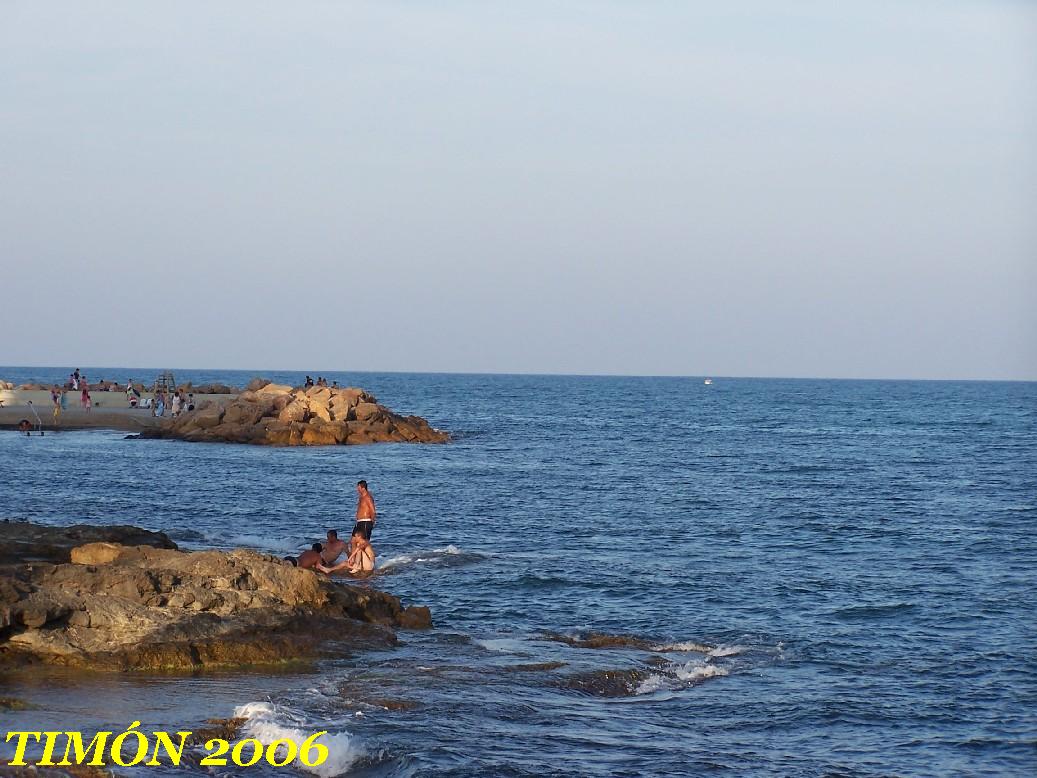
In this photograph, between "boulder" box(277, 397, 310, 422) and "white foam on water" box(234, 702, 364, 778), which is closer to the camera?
"white foam on water" box(234, 702, 364, 778)

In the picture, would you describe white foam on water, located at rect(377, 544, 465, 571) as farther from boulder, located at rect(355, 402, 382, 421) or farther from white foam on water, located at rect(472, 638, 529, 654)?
boulder, located at rect(355, 402, 382, 421)

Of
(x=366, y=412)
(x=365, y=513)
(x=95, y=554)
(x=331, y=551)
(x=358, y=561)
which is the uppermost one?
(x=366, y=412)

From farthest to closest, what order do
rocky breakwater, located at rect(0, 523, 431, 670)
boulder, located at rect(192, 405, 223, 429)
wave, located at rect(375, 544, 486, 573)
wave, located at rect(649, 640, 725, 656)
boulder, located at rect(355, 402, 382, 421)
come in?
boulder, located at rect(355, 402, 382, 421)
boulder, located at rect(192, 405, 223, 429)
wave, located at rect(375, 544, 486, 573)
wave, located at rect(649, 640, 725, 656)
rocky breakwater, located at rect(0, 523, 431, 670)

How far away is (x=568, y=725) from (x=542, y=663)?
2762mm

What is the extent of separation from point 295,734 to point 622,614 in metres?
9.19

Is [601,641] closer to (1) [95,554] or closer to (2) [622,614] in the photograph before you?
(2) [622,614]

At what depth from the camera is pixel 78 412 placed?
65.1 metres

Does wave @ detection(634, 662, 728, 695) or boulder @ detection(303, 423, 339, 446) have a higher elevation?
boulder @ detection(303, 423, 339, 446)

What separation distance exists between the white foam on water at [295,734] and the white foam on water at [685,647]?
6.84 m

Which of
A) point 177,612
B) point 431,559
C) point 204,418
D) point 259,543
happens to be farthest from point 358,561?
point 204,418

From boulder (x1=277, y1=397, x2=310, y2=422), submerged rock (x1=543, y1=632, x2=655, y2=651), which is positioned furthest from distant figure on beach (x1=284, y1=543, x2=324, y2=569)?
boulder (x1=277, y1=397, x2=310, y2=422)

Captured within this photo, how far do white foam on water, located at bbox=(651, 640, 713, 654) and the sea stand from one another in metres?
0.07

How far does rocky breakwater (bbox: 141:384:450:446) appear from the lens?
5862 centimetres

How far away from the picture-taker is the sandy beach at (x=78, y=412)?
63344 millimetres
